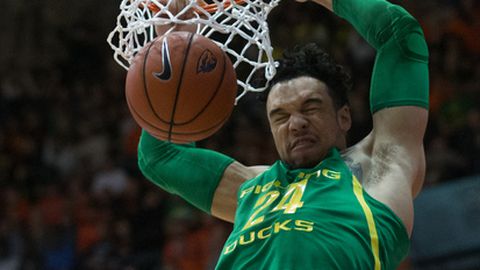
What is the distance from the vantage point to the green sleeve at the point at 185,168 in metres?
3.50

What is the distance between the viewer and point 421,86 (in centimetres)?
313

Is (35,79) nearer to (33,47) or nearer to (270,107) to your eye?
(33,47)

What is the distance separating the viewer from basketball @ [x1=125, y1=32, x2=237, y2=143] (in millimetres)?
3014

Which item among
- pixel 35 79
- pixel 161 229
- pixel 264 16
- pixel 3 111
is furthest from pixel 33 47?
pixel 264 16

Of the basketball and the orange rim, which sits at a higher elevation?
the orange rim

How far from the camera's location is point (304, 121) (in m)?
3.12

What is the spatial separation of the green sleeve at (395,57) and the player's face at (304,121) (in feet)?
0.53

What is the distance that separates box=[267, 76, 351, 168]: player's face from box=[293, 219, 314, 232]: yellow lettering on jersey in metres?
0.29

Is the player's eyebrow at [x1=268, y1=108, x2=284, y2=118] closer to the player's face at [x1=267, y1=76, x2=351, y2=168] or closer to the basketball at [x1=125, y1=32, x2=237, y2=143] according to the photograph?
the player's face at [x1=267, y1=76, x2=351, y2=168]

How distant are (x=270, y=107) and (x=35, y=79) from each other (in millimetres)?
6693

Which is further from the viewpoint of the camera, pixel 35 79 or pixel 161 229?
pixel 35 79

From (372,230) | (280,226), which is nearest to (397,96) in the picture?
(372,230)

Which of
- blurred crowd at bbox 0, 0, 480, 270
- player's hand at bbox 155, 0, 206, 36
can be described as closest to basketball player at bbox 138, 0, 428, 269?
player's hand at bbox 155, 0, 206, 36

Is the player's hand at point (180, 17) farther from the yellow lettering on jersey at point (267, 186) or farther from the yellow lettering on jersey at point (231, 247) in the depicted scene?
the yellow lettering on jersey at point (231, 247)
